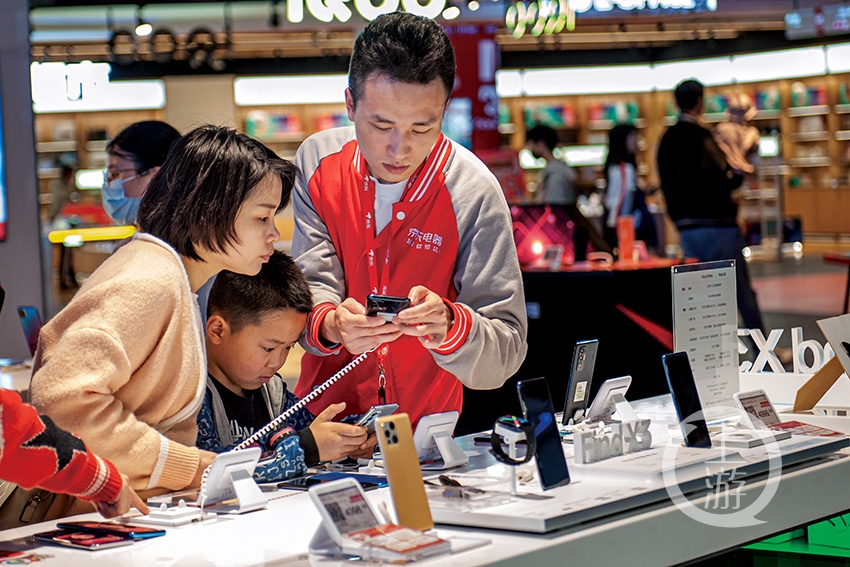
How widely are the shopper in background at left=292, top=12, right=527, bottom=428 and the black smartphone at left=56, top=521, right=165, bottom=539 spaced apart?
1.94 feet

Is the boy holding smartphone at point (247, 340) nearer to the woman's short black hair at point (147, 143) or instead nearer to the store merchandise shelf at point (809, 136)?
the woman's short black hair at point (147, 143)

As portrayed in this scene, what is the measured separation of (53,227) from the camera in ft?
44.9

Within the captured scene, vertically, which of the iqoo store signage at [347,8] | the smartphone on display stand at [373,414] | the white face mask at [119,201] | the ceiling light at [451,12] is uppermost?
the ceiling light at [451,12]

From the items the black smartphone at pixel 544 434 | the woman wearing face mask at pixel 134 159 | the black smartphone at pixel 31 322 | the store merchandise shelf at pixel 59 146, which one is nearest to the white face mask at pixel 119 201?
the woman wearing face mask at pixel 134 159

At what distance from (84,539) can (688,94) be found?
5.31m

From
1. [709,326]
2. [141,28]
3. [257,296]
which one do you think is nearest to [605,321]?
[709,326]

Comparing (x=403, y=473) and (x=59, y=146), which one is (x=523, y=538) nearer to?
(x=403, y=473)

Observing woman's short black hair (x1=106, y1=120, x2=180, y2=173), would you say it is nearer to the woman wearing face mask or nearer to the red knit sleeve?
the woman wearing face mask

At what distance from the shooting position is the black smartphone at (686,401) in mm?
1986

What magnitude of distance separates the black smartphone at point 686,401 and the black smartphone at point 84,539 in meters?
1.00

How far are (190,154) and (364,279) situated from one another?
523 millimetres

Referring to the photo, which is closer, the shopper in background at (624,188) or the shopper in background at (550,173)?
the shopper in background at (550,173)

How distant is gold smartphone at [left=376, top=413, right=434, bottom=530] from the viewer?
1.51 m

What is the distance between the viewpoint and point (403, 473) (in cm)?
153
